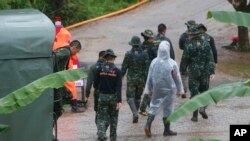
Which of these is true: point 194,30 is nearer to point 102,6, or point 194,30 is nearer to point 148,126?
point 148,126

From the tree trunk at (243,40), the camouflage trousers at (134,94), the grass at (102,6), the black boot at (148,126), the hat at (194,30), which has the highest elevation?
the grass at (102,6)

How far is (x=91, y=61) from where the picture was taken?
21562 millimetres

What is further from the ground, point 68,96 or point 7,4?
point 7,4

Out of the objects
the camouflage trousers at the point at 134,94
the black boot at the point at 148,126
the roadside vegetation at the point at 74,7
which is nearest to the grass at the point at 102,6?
the roadside vegetation at the point at 74,7

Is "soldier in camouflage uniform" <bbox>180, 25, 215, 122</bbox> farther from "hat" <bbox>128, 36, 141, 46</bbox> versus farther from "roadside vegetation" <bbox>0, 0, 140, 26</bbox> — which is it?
"roadside vegetation" <bbox>0, 0, 140, 26</bbox>

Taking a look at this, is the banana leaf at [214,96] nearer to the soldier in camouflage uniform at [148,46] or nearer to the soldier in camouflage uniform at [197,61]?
the soldier in camouflage uniform at [197,61]

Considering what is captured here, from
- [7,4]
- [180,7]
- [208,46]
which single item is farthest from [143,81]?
[180,7]

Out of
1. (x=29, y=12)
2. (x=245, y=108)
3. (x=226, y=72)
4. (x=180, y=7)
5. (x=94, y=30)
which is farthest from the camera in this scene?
(x=180, y=7)

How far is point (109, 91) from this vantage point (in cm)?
1333

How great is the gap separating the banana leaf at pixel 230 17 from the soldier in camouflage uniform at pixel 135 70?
8.15m

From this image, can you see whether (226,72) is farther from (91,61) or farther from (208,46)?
(208,46)

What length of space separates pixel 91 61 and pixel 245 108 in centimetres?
649

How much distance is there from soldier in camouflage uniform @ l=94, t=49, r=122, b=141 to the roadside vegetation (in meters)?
11.9

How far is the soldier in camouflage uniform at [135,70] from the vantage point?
49.3 ft
